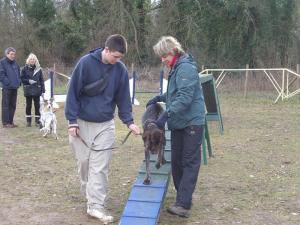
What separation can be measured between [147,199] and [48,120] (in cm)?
553

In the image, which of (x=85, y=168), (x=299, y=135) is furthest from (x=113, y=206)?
(x=299, y=135)

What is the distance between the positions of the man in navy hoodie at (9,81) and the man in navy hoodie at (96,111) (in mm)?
6536

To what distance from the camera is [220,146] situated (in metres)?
9.02

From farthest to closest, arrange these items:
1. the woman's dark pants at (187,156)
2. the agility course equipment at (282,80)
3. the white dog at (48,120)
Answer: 1. the agility course equipment at (282,80)
2. the white dog at (48,120)
3. the woman's dark pants at (187,156)

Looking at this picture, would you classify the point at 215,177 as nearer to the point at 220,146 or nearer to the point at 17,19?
the point at 220,146

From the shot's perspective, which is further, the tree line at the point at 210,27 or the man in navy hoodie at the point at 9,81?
the tree line at the point at 210,27

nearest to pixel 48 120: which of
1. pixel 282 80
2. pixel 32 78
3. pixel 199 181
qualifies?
pixel 32 78

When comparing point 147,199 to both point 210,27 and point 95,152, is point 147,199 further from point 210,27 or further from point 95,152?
point 210,27

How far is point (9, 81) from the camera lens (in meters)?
11.0

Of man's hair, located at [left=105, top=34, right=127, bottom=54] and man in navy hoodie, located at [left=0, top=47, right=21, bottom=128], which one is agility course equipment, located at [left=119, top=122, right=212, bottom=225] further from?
man in navy hoodie, located at [left=0, top=47, right=21, bottom=128]

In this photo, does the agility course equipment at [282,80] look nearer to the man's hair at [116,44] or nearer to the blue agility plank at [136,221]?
the man's hair at [116,44]

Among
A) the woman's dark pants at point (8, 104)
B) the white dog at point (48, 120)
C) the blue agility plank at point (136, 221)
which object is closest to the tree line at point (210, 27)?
the woman's dark pants at point (8, 104)

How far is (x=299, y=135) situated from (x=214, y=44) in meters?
18.5

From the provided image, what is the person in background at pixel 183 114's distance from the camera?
189 inches
